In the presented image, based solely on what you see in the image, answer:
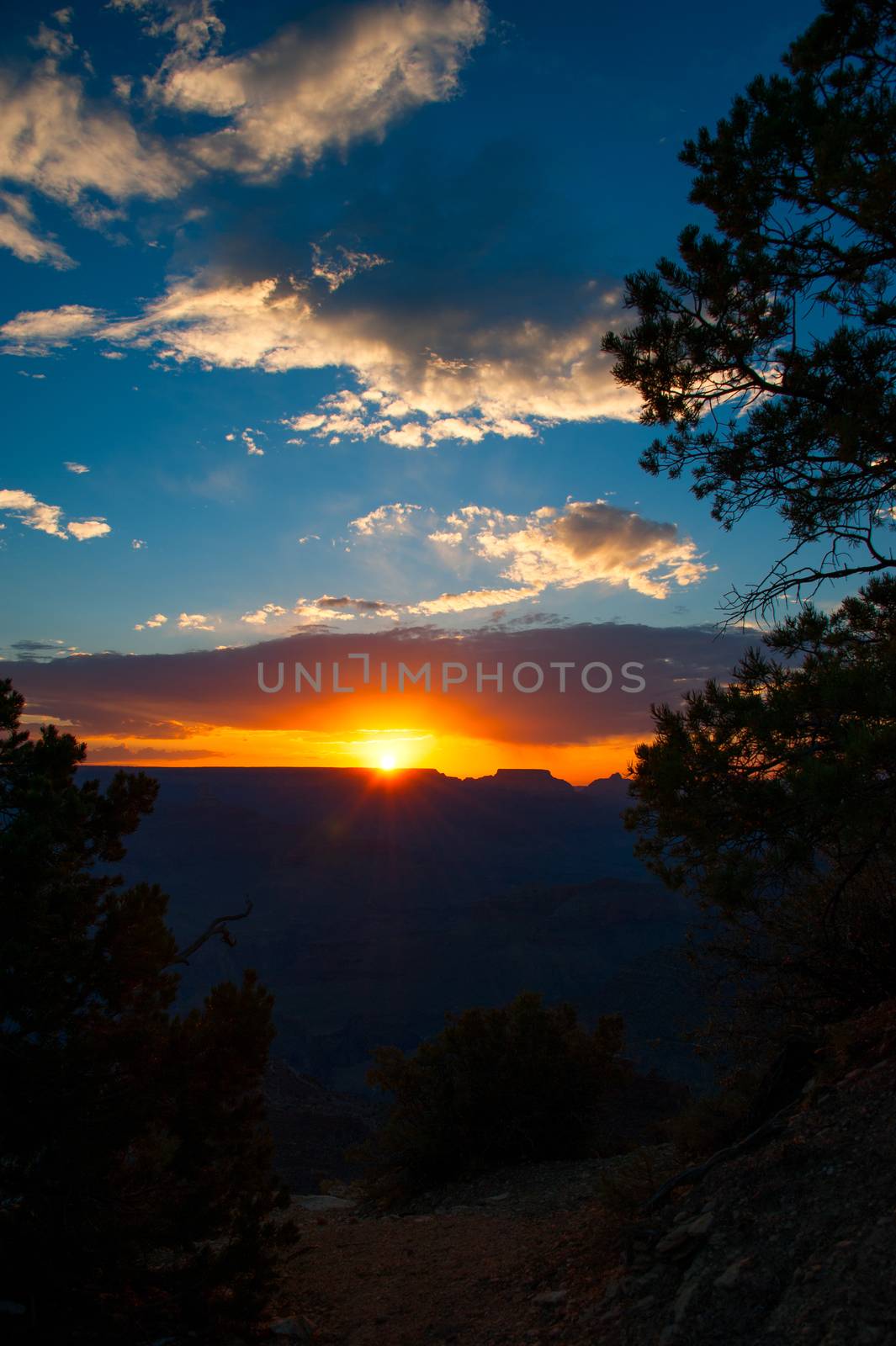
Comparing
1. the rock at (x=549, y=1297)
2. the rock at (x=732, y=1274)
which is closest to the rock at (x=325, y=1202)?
the rock at (x=549, y=1297)

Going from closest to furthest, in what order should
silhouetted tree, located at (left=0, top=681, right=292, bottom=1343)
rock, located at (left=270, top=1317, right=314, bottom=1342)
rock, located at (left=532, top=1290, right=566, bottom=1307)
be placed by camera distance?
silhouetted tree, located at (left=0, top=681, right=292, bottom=1343), rock, located at (left=532, top=1290, right=566, bottom=1307), rock, located at (left=270, top=1317, right=314, bottom=1342)

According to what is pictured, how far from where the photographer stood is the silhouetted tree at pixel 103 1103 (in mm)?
4500

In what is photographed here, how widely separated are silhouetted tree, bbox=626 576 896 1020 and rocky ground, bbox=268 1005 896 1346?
0.78 metres

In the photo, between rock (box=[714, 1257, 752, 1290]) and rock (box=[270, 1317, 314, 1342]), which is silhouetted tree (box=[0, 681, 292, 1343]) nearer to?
rock (box=[270, 1317, 314, 1342])

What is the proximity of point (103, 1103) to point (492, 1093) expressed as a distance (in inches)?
283

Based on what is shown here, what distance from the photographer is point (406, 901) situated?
341ft

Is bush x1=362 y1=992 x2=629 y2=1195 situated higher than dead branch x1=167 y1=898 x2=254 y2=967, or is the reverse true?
dead branch x1=167 y1=898 x2=254 y2=967

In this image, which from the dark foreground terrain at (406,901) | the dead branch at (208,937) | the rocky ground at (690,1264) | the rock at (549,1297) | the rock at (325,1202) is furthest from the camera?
the dark foreground terrain at (406,901)

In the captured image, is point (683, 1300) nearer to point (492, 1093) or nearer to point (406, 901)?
point (492, 1093)

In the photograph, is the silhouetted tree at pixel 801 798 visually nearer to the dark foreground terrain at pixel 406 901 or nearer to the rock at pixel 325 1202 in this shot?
the rock at pixel 325 1202

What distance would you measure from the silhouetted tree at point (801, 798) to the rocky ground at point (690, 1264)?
0.78m

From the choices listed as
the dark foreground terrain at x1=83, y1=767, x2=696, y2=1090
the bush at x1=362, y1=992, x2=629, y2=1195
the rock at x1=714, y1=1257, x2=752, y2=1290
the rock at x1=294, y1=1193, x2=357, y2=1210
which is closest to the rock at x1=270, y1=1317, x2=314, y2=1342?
the rock at x1=714, y1=1257, x2=752, y2=1290

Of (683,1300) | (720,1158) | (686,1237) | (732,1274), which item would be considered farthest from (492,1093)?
(732,1274)

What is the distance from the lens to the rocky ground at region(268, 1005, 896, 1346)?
3.13 m
